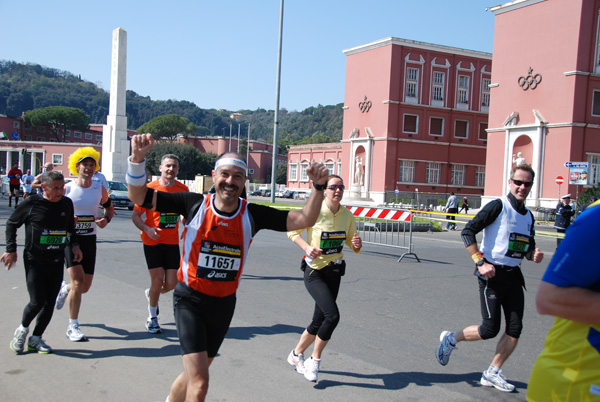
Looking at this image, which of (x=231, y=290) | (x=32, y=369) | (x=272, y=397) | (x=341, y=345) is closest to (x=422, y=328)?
(x=341, y=345)

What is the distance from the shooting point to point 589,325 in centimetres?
221

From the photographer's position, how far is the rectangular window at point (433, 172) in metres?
56.1

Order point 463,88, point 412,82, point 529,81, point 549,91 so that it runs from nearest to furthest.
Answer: point 549,91
point 529,81
point 412,82
point 463,88

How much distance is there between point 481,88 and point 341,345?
56.2 metres

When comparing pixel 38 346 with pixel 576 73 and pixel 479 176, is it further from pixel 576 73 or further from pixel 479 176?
pixel 479 176

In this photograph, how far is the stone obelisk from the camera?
139 ft

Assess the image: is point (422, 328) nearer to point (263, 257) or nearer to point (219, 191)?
point (219, 191)

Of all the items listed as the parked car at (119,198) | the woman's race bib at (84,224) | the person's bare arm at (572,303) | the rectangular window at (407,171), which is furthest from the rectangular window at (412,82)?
the person's bare arm at (572,303)

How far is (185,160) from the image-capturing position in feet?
285

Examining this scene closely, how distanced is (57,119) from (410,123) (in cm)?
7610

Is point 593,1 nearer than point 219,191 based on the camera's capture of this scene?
No

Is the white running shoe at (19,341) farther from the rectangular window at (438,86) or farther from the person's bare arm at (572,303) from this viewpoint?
the rectangular window at (438,86)

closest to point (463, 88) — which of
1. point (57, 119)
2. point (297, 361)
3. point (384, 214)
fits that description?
point (384, 214)

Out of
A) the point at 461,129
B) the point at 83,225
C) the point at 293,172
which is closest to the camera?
the point at 83,225
